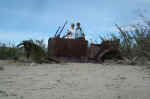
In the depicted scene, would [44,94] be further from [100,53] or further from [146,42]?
[100,53]

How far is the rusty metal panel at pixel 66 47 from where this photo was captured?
587 centimetres

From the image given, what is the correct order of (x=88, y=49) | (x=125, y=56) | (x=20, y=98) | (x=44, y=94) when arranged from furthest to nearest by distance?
(x=88, y=49) < (x=125, y=56) < (x=44, y=94) < (x=20, y=98)

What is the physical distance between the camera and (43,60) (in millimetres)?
5234

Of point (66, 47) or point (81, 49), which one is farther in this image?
point (81, 49)

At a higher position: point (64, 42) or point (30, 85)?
point (64, 42)

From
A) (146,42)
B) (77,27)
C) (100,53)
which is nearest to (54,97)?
(146,42)

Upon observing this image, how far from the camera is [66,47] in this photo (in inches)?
232

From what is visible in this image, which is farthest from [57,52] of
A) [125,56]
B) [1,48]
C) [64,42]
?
[1,48]

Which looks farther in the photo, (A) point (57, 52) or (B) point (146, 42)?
(A) point (57, 52)

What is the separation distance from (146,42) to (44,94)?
1.52 meters

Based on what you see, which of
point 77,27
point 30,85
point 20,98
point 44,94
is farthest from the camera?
point 77,27

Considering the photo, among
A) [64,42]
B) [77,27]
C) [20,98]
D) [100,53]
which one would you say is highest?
[77,27]

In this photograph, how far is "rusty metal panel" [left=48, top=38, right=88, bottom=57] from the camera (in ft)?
19.2

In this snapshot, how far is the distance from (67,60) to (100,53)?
123cm
